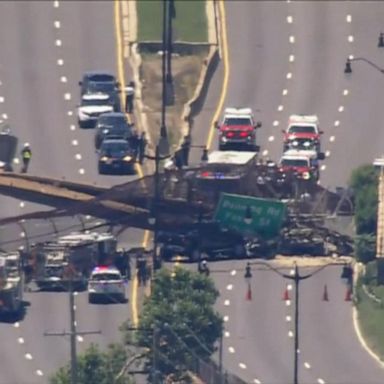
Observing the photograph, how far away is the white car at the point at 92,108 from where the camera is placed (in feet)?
603

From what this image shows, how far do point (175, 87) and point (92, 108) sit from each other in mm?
4427

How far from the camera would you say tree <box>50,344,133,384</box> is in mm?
142625

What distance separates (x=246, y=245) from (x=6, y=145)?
1873 cm

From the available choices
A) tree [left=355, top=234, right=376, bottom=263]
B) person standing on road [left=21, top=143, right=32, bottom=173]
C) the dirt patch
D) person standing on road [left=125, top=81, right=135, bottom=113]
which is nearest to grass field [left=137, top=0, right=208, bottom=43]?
the dirt patch

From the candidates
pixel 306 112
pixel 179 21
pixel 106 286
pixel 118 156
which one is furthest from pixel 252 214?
pixel 179 21

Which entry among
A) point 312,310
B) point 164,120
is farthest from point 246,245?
point 164,120

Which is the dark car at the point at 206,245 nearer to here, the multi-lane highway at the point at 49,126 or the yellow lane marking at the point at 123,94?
the yellow lane marking at the point at 123,94

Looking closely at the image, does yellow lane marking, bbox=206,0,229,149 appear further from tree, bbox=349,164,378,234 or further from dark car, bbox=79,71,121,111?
tree, bbox=349,164,378,234

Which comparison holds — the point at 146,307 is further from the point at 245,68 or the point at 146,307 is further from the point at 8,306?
the point at 245,68

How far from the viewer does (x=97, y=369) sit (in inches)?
5655

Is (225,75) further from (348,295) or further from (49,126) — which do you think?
(348,295)

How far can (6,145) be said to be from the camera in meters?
179

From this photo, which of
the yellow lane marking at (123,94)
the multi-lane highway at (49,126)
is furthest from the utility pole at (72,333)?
the yellow lane marking at (123,94)

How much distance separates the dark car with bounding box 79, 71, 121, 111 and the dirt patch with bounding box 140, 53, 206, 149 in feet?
4.35
